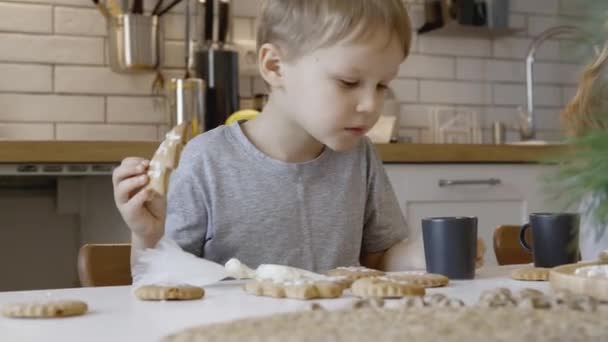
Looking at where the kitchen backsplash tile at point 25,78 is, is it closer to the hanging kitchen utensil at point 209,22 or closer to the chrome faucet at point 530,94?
the hanging kitchen utensil at point 209,22

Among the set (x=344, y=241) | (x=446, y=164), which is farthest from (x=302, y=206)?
(x=446, y=164)

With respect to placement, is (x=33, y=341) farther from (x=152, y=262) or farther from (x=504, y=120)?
(x=504, y=120)

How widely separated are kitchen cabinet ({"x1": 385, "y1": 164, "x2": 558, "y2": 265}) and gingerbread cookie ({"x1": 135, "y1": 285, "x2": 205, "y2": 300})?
1.74m

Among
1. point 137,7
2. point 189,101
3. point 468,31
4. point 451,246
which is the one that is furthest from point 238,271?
point 468,31

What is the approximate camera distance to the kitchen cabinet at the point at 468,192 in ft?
8.63

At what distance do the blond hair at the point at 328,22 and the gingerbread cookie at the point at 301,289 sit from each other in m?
0.54

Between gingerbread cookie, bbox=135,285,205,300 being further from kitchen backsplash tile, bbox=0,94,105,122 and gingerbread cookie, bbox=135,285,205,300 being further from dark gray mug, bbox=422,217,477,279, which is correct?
kitchen backsplash tile, bbox=0,94,105,122

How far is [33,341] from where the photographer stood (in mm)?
662

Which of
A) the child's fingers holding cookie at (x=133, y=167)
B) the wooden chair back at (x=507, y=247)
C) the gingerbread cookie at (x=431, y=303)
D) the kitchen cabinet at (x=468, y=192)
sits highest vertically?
the child's fingers holding cookie at (x=133, y=167)

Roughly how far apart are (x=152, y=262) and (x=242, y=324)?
0.59 meters

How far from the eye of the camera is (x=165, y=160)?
1006 mm

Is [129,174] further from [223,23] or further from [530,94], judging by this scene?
[530,94]

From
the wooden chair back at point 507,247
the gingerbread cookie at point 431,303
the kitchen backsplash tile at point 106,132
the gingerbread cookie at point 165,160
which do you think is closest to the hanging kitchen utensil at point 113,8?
the kitchen backsplash tile at point 106,132

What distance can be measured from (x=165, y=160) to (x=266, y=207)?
46 centimetres
